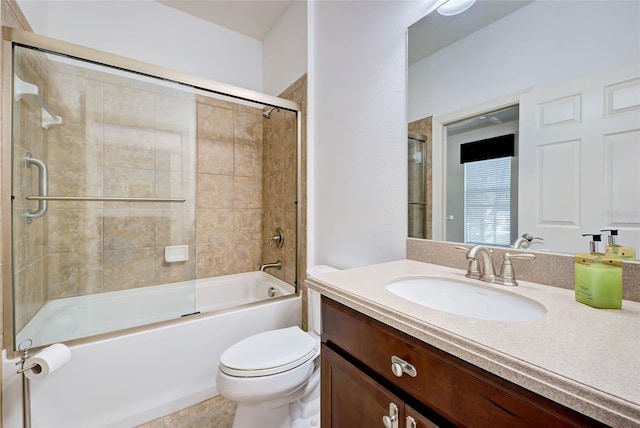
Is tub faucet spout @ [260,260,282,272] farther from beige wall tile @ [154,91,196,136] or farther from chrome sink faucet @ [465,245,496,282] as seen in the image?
chrome sink faucet @ [465,245,496,282]

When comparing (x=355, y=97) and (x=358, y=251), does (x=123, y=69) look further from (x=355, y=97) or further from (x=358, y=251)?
(x=358, y=251)

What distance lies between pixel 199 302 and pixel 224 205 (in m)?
0.79

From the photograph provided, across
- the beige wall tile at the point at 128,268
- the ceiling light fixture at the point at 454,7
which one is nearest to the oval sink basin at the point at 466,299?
the ceiling light fixture at the point at 454,7

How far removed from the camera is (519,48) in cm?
84

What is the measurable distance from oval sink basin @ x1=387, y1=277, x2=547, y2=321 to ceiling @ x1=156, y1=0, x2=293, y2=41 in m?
2.23

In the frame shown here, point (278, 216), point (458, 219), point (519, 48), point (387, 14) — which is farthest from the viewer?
point (278, 216)

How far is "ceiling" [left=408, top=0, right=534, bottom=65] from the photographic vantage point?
897 millimetres

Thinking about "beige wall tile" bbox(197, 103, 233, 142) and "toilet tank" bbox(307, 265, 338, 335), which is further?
"beige wall tile" bbox(197, 103, 233, 142)

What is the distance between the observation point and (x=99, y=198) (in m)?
1.59

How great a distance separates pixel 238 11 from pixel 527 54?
6.94 ft

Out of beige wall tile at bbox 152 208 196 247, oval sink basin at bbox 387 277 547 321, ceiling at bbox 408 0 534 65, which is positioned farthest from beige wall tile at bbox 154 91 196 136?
oval sink basin at bbox 387 277 547 321

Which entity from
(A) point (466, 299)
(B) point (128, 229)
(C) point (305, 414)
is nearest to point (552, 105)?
(A) point (466, 299)

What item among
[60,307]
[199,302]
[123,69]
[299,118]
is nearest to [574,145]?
[299,118]

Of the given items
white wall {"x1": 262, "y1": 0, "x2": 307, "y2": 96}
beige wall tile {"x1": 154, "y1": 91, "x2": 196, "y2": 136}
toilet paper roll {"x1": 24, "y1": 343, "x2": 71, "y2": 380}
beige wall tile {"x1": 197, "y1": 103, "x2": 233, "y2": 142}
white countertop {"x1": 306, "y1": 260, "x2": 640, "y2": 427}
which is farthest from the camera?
beige wall tile {"x1": 197, "y1": 103, "x2": 233, "y2": 142}
